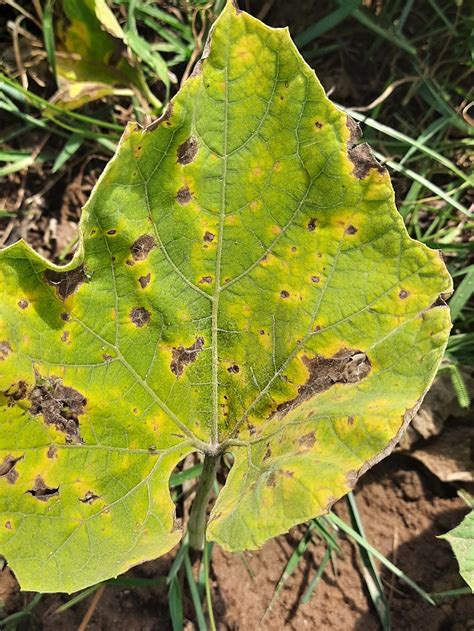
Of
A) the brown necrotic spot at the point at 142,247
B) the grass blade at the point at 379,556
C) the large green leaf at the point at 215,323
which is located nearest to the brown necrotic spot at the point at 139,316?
the large green leaf at the point at 215,323

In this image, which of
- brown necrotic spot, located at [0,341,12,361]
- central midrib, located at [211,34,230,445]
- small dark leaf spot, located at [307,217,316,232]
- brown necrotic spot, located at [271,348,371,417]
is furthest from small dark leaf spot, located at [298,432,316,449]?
brown necrotic spot, located at [0,341,12,361]

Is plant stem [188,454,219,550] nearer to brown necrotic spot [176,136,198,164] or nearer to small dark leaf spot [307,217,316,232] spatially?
small dark leaf spot [307,217,316,232]

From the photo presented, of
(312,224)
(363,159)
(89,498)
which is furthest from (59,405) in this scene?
(363,159)

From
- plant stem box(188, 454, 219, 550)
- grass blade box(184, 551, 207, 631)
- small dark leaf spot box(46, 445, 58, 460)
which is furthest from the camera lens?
grass blade box(184, 551, 207, 631)

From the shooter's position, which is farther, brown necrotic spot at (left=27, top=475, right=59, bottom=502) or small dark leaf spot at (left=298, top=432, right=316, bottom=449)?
brown necrotic spot at (left=27, top=475, right=59, bottom=502)

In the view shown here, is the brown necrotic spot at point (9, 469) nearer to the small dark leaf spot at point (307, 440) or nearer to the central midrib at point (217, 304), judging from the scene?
the central midrib at point (217, 304)

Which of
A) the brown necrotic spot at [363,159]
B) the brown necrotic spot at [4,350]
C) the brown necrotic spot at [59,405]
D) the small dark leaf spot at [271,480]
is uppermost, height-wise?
the brown necrotic spot at [363,159]

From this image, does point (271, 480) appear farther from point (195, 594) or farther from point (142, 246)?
point (195, 594)
